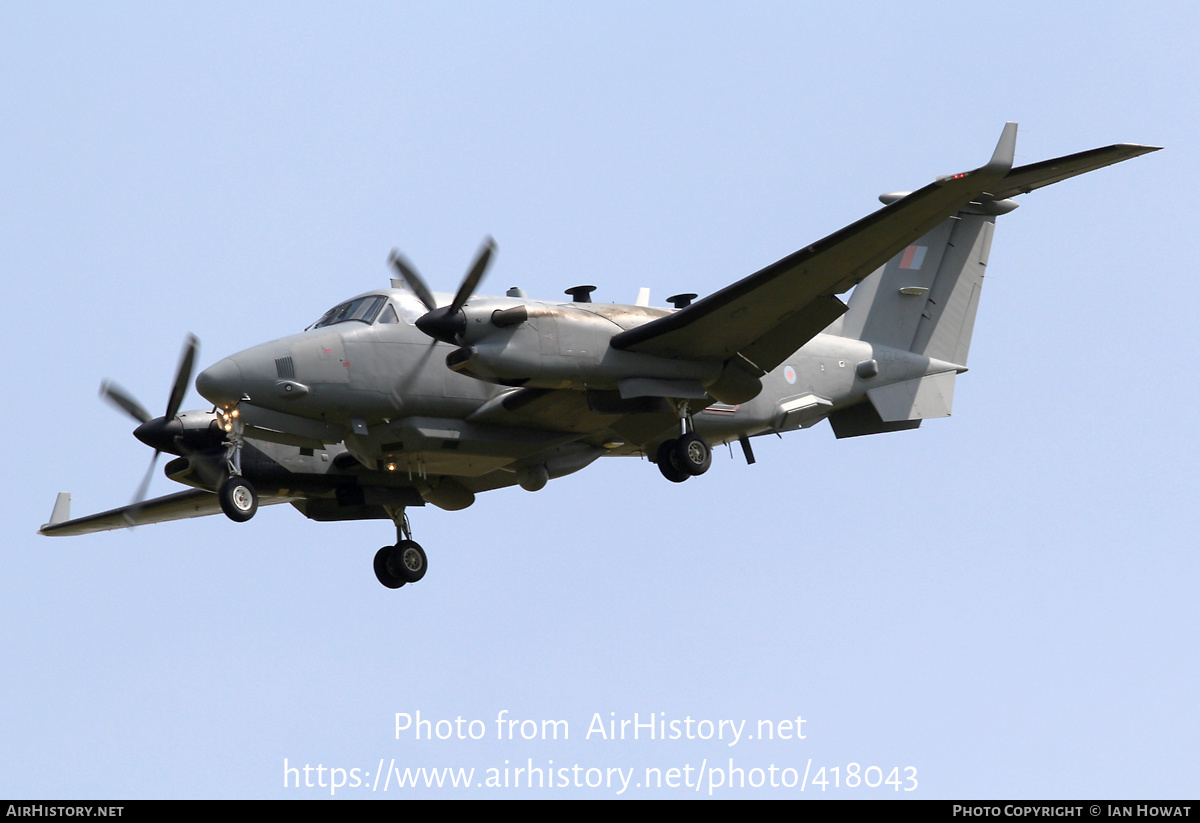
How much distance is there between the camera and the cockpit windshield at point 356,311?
22.9 meters

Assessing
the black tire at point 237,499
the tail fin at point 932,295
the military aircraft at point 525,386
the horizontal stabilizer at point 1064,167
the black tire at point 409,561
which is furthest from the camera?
the tail fin at point 932,295

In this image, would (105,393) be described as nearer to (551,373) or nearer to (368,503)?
(368,503)

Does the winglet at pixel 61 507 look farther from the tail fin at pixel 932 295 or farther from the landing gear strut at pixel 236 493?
the tail fin at pixel 932 295

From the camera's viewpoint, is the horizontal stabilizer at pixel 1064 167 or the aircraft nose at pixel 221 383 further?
the aircraft nose at pixel 221 383

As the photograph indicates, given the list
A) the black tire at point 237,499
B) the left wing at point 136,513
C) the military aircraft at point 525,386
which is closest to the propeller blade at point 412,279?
the military aircraft at point 525,386

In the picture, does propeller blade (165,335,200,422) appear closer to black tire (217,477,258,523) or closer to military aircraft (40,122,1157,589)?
Answer: military aircraft (40,122,1157,589)

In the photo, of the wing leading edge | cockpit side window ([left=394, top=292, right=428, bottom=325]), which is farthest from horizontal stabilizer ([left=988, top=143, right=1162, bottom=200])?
cockpit side window ([left=394, top=292, right=428, bottom=325])

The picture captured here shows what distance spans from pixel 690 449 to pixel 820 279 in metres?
3.15

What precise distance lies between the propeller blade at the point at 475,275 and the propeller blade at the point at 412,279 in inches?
23.2

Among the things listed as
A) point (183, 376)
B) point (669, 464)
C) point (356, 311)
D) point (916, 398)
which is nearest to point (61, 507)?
point (183, 376)

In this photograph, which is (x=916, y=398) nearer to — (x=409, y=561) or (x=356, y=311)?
(x=409, y=561)

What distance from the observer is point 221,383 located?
21703 millimetres

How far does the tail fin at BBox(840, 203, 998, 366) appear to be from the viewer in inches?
1085
